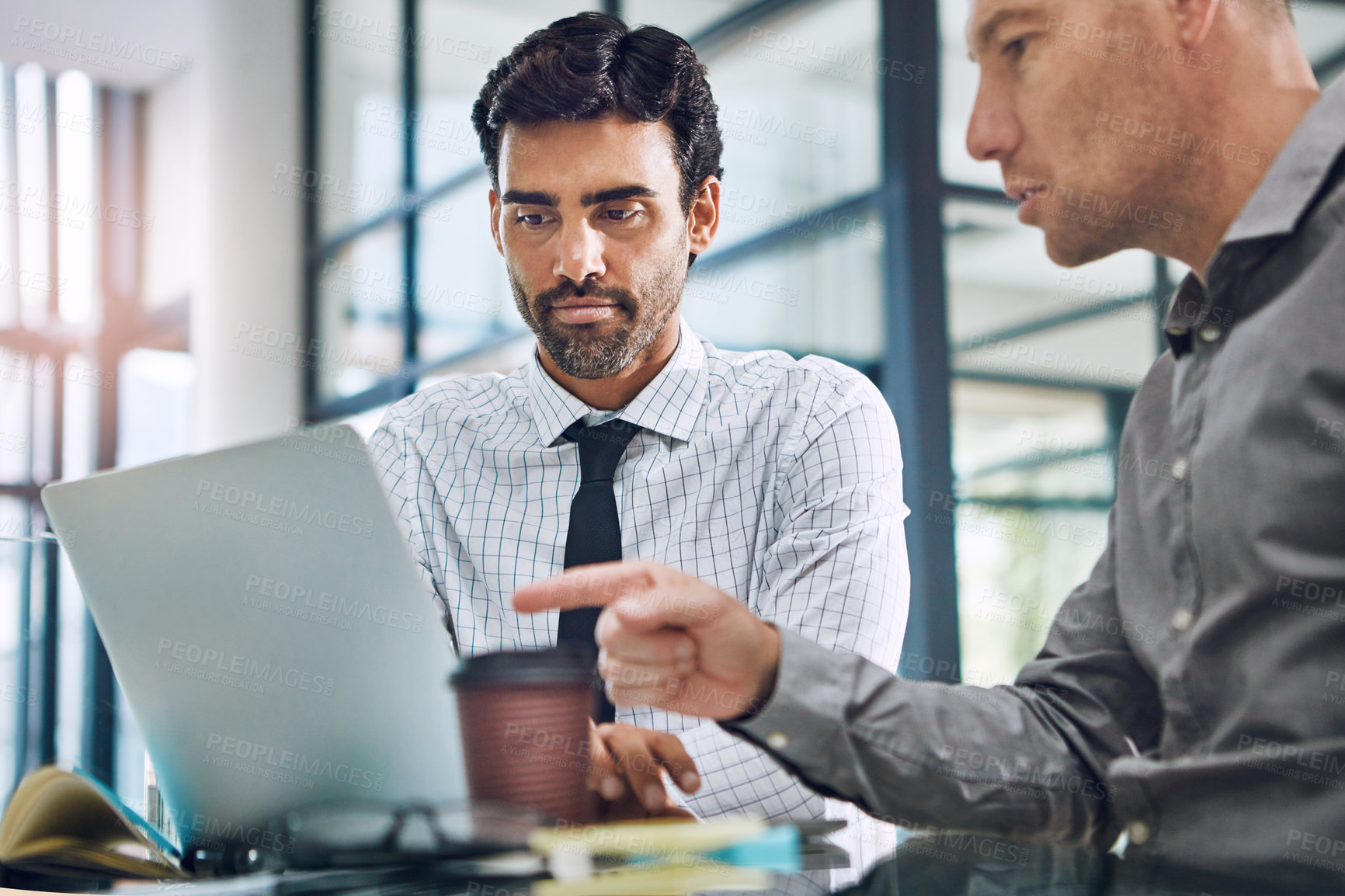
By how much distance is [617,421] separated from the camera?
1646 millimetres

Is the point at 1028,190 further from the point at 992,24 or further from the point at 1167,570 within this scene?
the point at 1167,570

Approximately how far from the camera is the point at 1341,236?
0.81 m

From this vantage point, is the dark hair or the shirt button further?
the dark hair

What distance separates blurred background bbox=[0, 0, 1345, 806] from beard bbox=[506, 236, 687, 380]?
2.44 ft

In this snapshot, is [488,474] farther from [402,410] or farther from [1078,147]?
[1078,147]

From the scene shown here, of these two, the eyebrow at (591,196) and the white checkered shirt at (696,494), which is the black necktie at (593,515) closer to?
the white checkered shirt at (696,494)

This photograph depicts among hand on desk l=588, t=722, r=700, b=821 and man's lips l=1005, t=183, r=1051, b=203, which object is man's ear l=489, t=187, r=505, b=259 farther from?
hand on desk l=588, t=722, r=700, b=821

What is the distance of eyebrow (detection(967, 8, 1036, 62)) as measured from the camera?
41.3 inches

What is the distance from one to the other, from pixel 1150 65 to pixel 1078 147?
0.10m

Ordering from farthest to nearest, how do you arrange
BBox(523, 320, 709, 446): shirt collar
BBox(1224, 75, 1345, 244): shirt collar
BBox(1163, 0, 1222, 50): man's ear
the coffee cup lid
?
BBox(523, 320, 709, 446): shirt collar < BBox(1163, 0, 1222, 50): man's ear < BBox(1224, 75, 1345, 244): shirt collar < the coffee cup lid

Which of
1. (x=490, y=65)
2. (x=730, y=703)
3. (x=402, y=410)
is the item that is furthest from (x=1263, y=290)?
(x=490, y=65)

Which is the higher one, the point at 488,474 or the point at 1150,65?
the point at 1150,65

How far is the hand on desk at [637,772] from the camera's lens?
924 mm

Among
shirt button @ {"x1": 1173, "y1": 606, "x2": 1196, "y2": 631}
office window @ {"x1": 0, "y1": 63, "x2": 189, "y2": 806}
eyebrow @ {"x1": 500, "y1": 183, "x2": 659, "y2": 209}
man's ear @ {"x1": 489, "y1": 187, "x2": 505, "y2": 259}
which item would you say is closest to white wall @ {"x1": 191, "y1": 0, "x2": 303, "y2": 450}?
office window @ {"x1": 0, "y1": 63, "x2": 189, "y2": 806}
